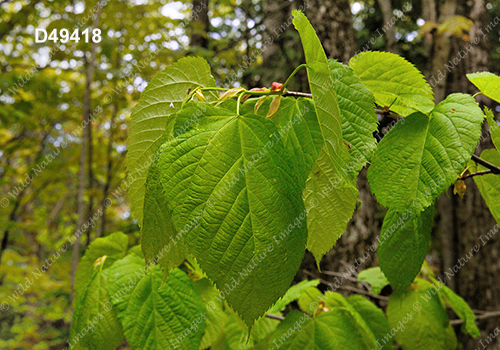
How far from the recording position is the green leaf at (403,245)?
67 cm

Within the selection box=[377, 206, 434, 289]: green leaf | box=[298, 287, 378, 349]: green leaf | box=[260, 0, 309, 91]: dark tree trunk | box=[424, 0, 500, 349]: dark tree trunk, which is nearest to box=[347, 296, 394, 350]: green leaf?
box=[298, 287, 378, 349]: green leaf

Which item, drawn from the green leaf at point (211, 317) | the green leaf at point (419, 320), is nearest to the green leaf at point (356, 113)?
the green leaf at point (211, 317)

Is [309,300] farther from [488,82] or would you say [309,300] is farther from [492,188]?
[488,82]

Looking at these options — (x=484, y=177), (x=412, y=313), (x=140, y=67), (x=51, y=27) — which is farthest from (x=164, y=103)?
(x=51, y=27)

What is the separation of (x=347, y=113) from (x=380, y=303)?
188 cm

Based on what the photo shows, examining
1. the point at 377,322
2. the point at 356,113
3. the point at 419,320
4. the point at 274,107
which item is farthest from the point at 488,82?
the point at 419,320

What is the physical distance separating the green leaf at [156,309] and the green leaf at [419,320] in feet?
2.59

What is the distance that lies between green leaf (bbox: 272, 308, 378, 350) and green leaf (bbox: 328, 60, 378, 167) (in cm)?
55

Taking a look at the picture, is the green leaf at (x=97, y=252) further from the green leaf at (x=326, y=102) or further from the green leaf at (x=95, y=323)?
the green leaf at (x=326, y=102)

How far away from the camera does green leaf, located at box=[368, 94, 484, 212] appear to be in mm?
561

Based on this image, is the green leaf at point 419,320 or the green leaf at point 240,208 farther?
the green leaf at point 419,320

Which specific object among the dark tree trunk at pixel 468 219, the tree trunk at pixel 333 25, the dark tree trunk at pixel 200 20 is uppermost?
the dark tree trunk at pixel 200 20

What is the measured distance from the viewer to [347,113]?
56 centimetres

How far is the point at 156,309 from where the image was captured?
0.79 meters
